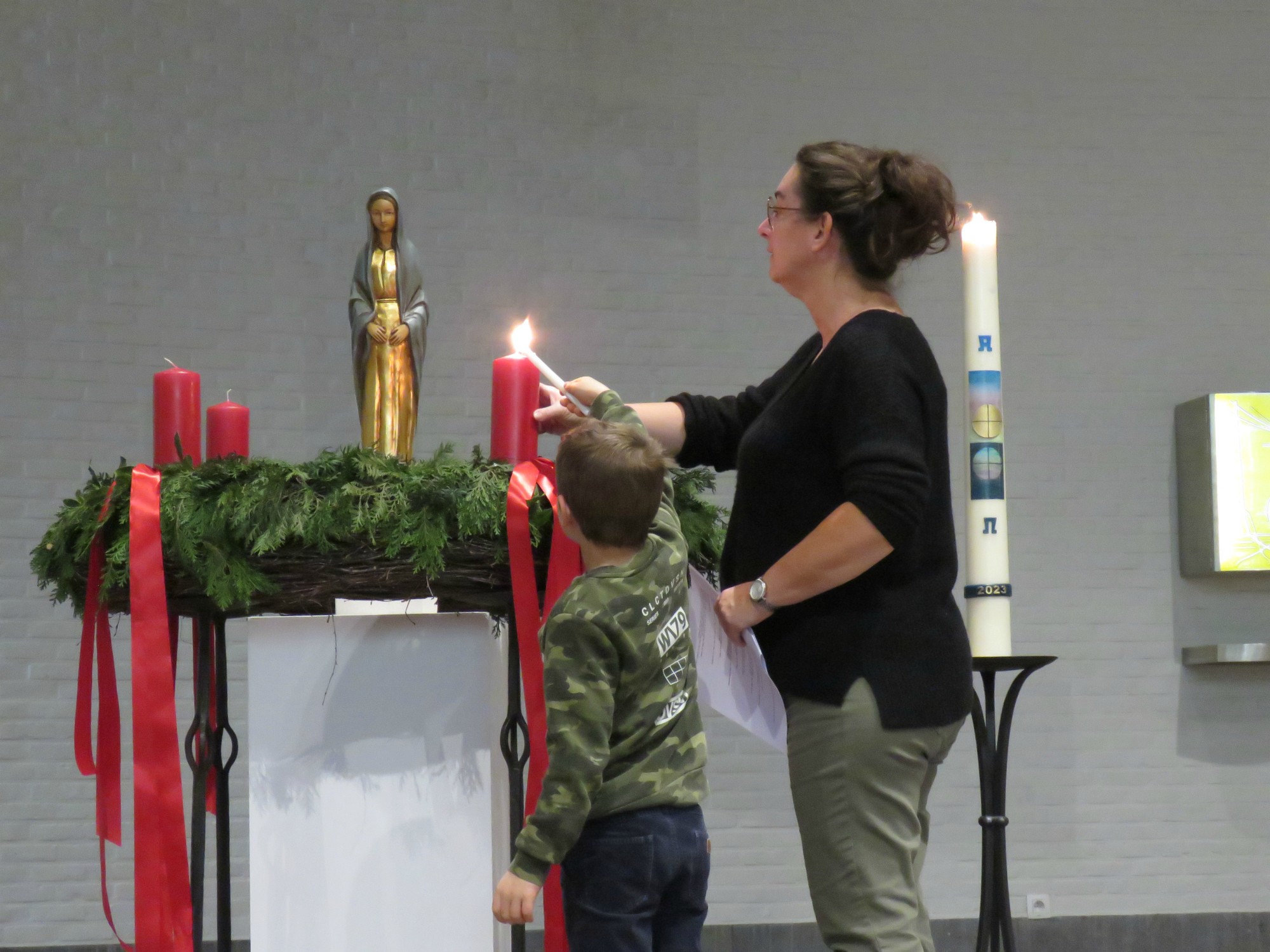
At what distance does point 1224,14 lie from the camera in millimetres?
4078

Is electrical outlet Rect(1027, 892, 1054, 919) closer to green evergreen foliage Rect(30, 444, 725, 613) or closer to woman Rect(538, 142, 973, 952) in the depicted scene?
woman Rect(538, 142, 973, 952)

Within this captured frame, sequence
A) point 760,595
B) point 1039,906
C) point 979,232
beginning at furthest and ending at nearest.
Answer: point 1039,906, point 979,232, point 760,595

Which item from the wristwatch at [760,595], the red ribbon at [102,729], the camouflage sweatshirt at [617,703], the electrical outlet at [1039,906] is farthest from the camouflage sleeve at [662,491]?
the electrical outlet at [1039,906]

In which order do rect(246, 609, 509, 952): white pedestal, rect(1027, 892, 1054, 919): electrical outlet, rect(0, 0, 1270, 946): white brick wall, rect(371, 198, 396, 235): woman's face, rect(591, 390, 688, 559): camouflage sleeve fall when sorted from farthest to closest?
rect(1027, 892, 1054, 919): electrical outlet → rect(0, 0, 1270, 946): white brick wall → rect(371, 198, 396, 235): woman's face → rect(246, 609, 509, 952): white pedestal → rect(591, 390, 688, 559): camouflage sleeve

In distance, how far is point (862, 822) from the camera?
131cm

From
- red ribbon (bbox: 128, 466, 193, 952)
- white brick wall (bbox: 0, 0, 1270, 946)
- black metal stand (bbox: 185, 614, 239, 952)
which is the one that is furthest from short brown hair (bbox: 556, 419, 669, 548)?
white brick wall (bbox: 0, 0, 1270, 946)

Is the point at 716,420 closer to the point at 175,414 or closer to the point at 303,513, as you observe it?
the point at 303,513

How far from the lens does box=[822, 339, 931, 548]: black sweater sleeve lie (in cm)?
133

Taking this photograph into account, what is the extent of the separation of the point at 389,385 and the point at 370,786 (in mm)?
630

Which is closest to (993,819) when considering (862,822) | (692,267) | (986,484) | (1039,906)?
(986,484)

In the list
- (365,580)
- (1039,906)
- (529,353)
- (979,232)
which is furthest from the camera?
(1039,906)

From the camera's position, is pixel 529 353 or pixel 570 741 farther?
pixel 529 353

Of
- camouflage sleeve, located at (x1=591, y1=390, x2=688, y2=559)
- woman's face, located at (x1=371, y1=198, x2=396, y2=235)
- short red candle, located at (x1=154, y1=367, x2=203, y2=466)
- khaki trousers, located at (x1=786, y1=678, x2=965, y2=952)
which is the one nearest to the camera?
khaki trousers, located at (x1=786, y1=678, x2=965, y2=952)

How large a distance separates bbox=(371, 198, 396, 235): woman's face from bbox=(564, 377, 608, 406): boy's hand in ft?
1.65
